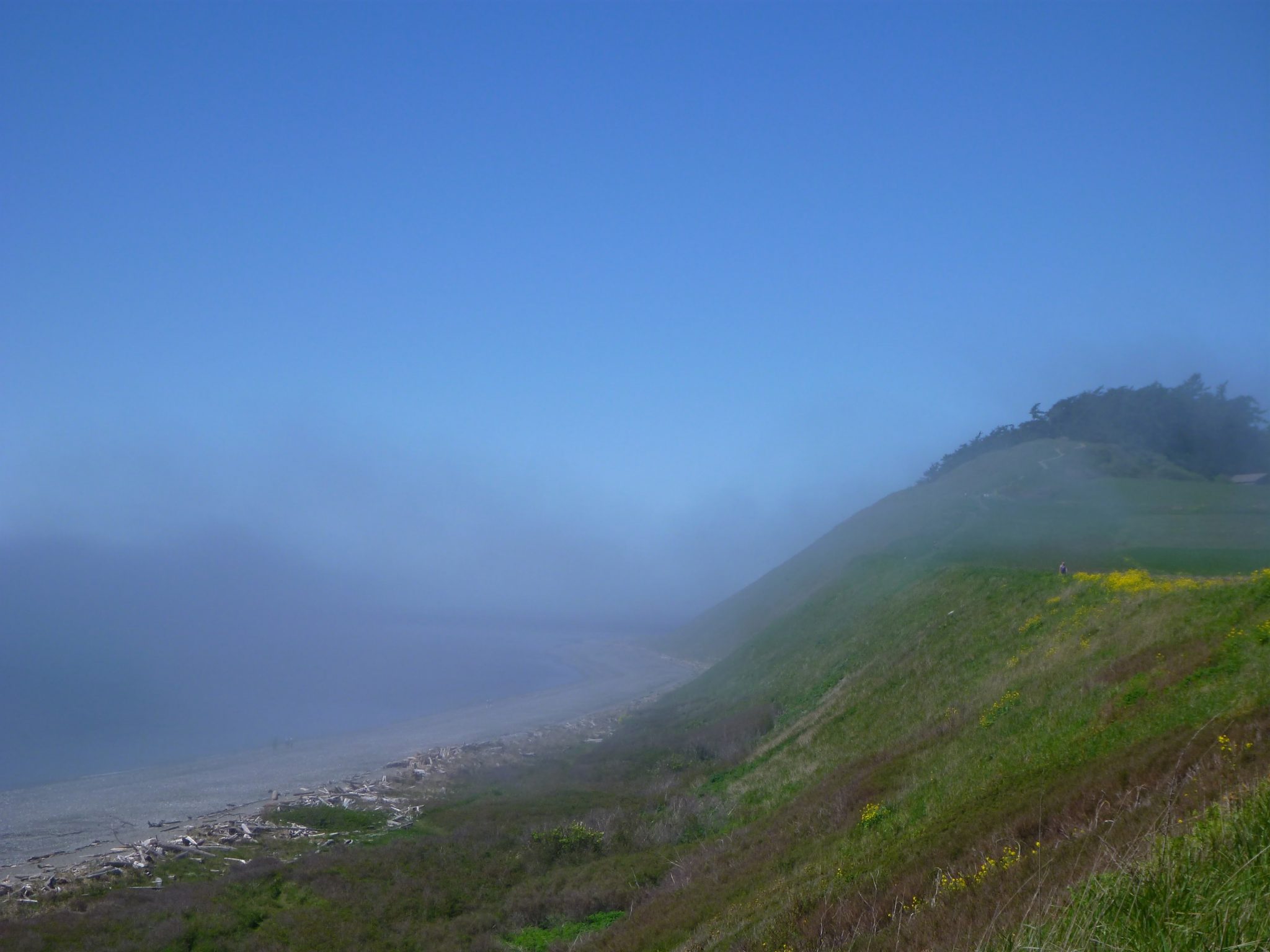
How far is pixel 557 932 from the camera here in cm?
1634

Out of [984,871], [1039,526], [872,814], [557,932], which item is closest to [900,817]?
[872,814]

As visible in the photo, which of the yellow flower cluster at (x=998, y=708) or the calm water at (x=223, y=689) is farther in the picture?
the calm water at (x=223, y=689)

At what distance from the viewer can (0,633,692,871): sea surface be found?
3047 centimetres

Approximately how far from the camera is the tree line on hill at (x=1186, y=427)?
264 ft

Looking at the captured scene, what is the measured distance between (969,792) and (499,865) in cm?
1195

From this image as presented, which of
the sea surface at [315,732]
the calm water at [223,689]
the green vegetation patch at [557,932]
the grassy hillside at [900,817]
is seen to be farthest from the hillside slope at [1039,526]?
the green vegetation patch at [557,932]

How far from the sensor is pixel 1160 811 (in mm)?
7855

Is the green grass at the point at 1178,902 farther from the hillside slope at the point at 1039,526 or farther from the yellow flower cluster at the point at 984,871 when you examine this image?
the hillside slope at the point at 1039,526

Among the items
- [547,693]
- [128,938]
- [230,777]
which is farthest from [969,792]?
[547,693]

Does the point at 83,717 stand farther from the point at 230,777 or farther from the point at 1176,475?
the point at 1176,475

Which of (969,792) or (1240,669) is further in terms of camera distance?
(969,792)

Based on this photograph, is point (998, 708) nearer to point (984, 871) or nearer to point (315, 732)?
point (984, 871)

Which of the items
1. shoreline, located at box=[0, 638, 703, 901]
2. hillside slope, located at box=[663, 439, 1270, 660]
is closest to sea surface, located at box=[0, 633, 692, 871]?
shoreline, located at box=[0, 638, 703, 901]

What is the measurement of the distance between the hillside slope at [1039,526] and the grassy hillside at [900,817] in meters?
1.39
